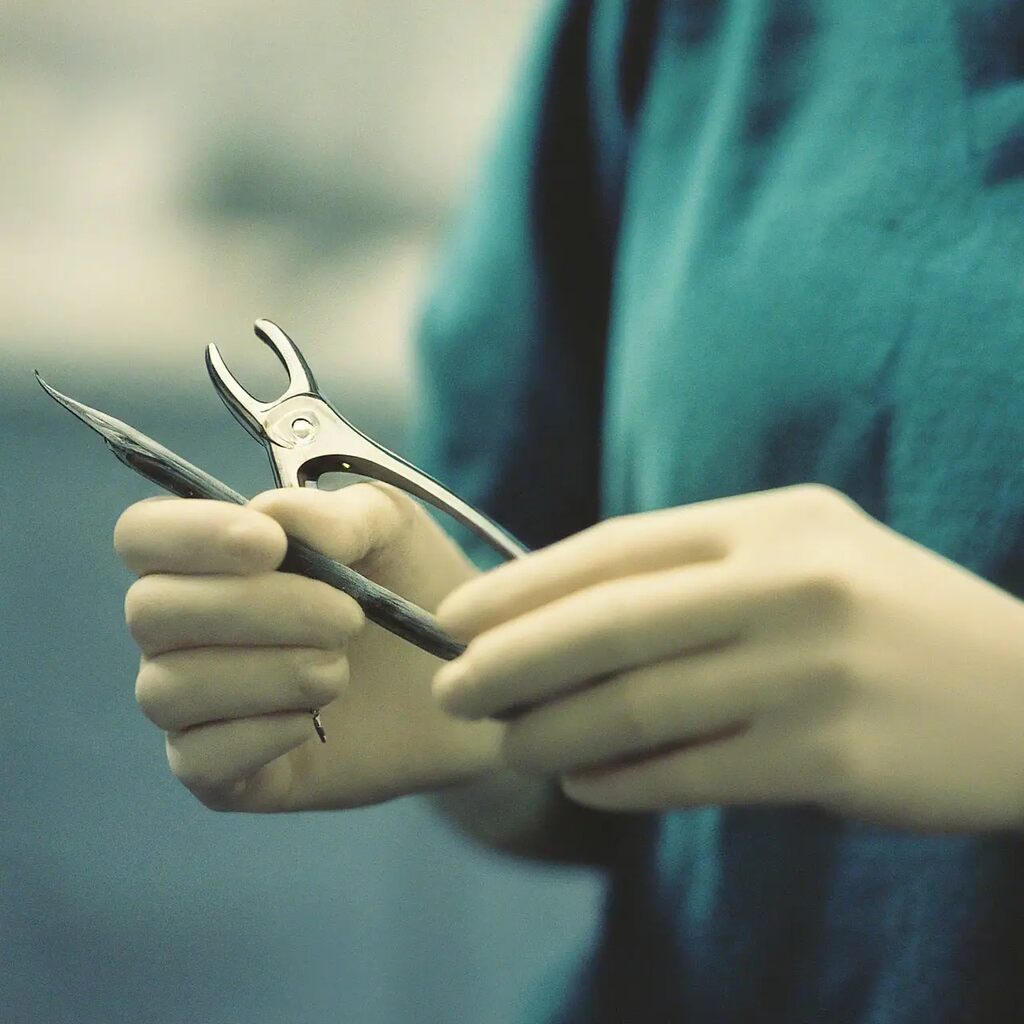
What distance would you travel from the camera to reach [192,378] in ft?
1.55

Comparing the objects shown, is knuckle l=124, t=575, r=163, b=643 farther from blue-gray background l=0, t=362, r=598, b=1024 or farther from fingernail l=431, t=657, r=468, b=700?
blue-gray background l=0, t=362, r=598, b=1024

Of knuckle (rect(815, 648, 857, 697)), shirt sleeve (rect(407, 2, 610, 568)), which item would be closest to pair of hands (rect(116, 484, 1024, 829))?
knuckle (rect(815, 648, 857, 697))

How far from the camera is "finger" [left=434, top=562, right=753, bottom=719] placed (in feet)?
0.74

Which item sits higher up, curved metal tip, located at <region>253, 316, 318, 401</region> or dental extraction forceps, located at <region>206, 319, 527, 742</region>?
curved metal tip, located at <region>253, 316, 318, 401</region>

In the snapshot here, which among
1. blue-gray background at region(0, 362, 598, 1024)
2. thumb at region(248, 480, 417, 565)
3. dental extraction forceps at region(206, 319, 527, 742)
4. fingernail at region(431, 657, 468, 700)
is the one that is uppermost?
dental extraction forceps at region(206, 319, 527, 742)

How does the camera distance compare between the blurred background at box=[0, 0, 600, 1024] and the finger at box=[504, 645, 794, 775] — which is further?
the blurred background at box=[0, 0, 600, 1024]

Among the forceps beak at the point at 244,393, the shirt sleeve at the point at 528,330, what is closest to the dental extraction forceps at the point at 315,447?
the forceps beak at the point at 244,393

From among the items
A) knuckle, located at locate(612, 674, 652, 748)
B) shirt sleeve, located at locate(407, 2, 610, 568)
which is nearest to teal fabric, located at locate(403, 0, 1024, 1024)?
shirt sleeve, located at locate(407, 2, 610, 568)

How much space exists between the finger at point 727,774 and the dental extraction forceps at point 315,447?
0.23ft

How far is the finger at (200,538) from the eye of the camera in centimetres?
24

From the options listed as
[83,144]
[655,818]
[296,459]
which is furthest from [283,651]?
[83,144]

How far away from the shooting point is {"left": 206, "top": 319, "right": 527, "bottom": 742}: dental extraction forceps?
28 cm

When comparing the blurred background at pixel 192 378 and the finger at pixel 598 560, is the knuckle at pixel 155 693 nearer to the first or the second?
the finger at pixel 598 560

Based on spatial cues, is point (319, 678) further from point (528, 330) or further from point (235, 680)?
point (528, 330)
